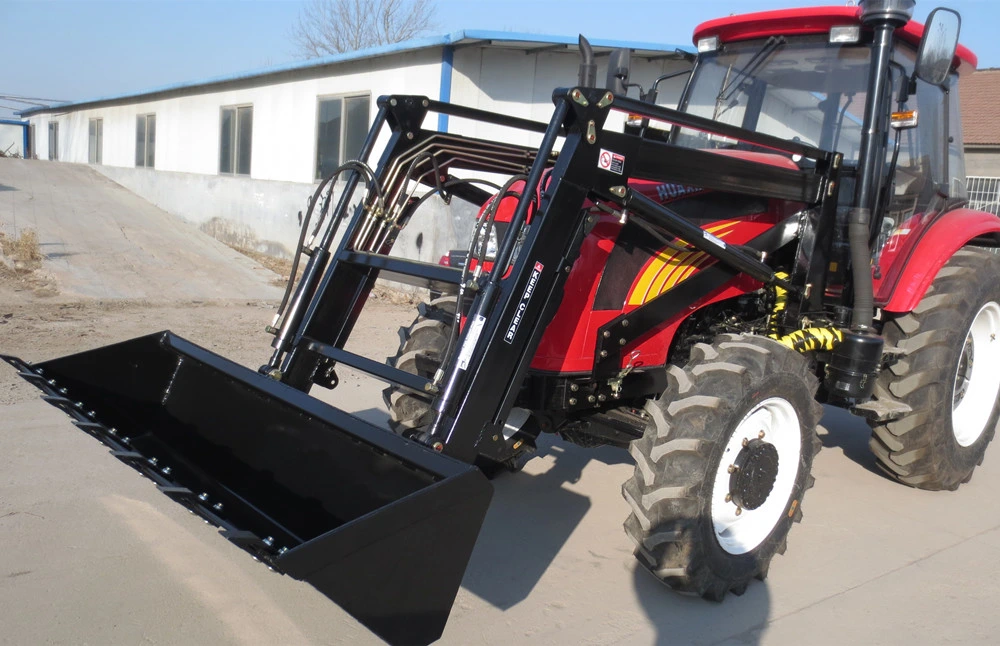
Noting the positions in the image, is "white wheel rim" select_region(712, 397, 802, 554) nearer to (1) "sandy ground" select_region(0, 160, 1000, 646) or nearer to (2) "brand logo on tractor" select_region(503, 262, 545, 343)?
(1) "sandy ground" select_region(0, 160, 1000, 646)

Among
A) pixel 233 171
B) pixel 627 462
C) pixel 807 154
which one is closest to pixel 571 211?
pixel 807 154

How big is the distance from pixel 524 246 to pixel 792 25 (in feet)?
7.85

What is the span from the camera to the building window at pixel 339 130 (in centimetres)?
1266

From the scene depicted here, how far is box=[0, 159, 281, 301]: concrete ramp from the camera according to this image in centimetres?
1055

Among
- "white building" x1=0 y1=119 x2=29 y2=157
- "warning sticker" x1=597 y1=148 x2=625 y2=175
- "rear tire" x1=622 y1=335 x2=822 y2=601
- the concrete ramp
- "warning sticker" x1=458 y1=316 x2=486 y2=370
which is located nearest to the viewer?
"warning sticker" x1=458 y1=316 x2=486 y2=370

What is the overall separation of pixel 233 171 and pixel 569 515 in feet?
45.6

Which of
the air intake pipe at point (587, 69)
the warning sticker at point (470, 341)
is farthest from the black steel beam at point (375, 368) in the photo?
the air intake pipe at point (587, 69)

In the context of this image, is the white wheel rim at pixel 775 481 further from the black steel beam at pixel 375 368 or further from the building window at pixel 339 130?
the building window at pixel 339 130

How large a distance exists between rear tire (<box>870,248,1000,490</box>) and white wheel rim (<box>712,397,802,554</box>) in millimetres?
1207

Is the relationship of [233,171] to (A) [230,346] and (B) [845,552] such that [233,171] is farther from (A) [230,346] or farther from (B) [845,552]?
(B) [845,552]

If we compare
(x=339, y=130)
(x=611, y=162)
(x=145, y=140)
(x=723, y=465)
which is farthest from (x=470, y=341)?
(x=145, y=140)

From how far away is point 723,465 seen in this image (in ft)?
11.1

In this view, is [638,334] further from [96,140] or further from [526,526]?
[96,140]

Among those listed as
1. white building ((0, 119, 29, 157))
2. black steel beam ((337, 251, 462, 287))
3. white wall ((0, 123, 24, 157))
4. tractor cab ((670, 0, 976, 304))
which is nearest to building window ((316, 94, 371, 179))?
tractor cab ((670, 0, 976, 304))
